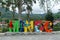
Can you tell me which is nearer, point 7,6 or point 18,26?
point 18,26

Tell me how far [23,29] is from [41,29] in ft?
6.31

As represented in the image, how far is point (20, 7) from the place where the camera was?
4209cm

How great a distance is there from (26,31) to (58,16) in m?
21.4

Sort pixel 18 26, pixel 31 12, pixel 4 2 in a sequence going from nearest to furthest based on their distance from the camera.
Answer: pixel 18 26, pixel 4 2, pixel 31 12

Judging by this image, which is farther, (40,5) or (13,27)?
(40,5)

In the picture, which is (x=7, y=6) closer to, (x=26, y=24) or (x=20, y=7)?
(x=20, y=7)

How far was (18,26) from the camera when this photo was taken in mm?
24828

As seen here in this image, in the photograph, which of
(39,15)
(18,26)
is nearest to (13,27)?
(18,26)

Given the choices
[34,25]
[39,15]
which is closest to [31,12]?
[39,15]

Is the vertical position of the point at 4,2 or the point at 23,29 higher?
the point at 4,2

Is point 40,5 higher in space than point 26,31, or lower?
higher

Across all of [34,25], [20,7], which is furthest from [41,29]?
[20,7]

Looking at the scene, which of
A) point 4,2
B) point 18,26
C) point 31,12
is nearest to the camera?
point 18,26

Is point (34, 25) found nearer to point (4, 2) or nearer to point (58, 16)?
point (4, 2)
